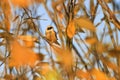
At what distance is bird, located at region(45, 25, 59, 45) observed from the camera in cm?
56

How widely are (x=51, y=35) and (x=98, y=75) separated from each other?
6.0 inches

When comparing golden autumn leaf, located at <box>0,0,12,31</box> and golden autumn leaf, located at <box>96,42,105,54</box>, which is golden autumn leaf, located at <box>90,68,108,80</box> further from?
golden autumn leaf, located at <box>0,0,12,31</box>

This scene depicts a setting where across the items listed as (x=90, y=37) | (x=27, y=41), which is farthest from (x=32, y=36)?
(x=90, y=37)

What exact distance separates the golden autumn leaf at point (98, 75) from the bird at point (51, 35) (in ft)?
0.31

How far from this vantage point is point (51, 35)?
594mm

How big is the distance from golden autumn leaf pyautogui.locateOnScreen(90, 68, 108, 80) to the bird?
0.31 ft

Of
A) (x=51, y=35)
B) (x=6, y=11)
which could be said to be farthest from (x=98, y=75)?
(x=6, y=11)

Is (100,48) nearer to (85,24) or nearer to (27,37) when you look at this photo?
(85,24)

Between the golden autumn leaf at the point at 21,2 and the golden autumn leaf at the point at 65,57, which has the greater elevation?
the golden autumn leaf at the point at 21,2

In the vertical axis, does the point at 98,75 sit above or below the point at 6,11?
below

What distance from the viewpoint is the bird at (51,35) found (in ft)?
1.85

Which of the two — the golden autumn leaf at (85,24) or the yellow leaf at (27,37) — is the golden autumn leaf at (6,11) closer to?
the yellow leaf at (27,37)


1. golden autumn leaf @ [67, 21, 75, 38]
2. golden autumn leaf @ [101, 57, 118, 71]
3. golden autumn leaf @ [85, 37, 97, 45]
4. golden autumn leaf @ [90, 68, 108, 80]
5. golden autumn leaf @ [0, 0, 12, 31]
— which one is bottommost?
golden autumn leaf @ [90, 68, 108, 80]

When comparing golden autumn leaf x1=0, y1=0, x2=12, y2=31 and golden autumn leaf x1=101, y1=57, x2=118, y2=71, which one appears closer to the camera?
golden autumn leaf x1=101, y1=57, x2=118, y2=71
